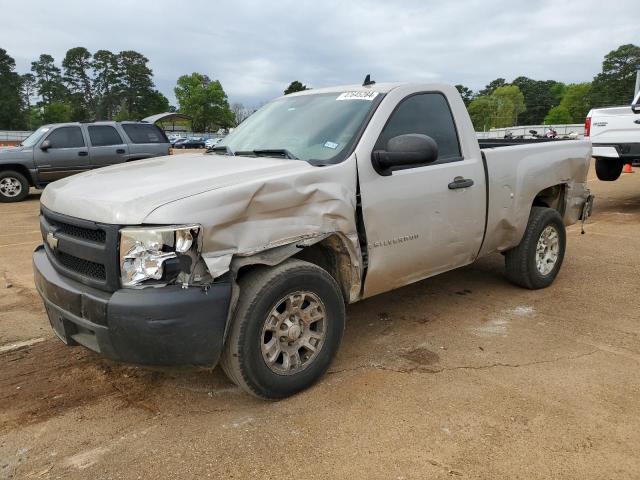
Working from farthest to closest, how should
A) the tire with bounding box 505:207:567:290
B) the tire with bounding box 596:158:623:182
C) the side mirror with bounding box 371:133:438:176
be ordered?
the tire with bounding box 596:158:623:182 → the tire with bounding box 505:207:567:290 → the side mirror with bounding box 371:133:438:176

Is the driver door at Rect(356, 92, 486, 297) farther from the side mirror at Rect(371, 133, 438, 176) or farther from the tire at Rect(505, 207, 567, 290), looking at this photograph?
the tire at Rect(505, 207, 567, 290)

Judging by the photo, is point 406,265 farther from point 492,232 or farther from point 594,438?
point 594,438

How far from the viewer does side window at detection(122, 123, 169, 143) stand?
43.7 ft

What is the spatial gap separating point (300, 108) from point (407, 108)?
0.85m

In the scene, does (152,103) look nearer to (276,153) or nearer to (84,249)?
(276,153)

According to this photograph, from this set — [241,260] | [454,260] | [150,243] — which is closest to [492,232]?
[454,260]

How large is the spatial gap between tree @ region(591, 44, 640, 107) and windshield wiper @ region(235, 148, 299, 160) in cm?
9343

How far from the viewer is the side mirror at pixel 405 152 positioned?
3.39 m

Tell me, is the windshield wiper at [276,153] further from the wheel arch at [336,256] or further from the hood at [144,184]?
the wheel arch at [336,256]

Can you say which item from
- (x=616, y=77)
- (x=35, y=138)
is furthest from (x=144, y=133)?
(x=616, y=77)

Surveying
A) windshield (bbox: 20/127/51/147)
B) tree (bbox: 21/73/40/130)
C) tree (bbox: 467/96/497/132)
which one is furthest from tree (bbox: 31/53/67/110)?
windshield (bbox: 20/127/51/147)

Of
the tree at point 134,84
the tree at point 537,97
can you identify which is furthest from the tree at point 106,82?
the tree at point 537,97

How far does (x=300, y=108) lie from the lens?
4.21 metres

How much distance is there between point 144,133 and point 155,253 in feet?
38.7
